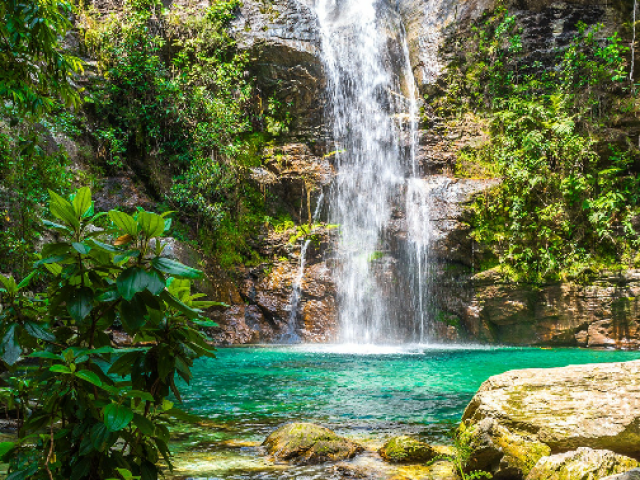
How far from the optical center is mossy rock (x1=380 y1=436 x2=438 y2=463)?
3.84 meters

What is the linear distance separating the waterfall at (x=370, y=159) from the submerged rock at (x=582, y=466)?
11.4m

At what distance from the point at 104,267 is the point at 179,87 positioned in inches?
569

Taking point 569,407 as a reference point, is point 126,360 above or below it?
above

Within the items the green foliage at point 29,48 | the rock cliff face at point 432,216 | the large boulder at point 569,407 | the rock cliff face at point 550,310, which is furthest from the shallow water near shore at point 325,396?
the green foliage at point 29,48

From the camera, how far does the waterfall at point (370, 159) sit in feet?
48.0

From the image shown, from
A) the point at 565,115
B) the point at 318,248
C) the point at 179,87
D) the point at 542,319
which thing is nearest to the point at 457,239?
the point at 542,319

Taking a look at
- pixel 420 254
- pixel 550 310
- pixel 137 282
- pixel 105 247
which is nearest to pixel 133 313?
pixel 137 282

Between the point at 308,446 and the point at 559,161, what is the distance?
1366cm

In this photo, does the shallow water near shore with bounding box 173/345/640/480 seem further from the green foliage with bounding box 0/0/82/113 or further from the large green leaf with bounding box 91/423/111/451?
the green foliage with bounding box 0/0/82/113

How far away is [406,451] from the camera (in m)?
3.87

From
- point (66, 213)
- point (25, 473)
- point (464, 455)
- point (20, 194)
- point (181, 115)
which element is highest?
point (181, 115)

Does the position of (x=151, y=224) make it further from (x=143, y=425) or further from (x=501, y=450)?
(x=501, y=450)

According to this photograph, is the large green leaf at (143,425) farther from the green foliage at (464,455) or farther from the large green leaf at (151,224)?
the green foliage at (464,455)

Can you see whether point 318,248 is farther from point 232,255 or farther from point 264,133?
point 264,133
